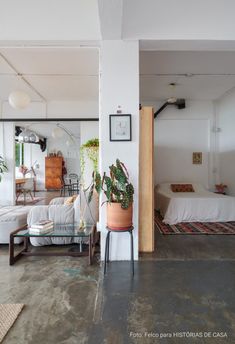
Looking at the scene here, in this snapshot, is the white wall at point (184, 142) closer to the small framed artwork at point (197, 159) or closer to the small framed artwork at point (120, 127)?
the small framed artwork at point (197, 159)

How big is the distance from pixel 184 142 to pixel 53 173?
7435 millimetres

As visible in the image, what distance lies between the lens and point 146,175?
3252mm

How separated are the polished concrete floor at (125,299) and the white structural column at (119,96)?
1.99 ft

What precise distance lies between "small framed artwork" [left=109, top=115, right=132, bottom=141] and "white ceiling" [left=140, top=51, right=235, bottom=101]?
1641mm

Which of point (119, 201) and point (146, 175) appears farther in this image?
point (146, 175)

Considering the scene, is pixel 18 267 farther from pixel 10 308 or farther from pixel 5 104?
pixel 5 104

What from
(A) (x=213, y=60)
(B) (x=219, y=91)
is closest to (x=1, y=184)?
(A) (x=213, y=60)

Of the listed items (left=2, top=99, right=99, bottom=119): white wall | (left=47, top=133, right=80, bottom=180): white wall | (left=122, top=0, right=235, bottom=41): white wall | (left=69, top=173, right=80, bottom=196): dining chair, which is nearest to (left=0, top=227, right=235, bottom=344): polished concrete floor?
(left=122, top=0, right=235, bottom=41): white wall

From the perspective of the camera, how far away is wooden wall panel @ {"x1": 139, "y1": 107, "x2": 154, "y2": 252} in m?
3.24

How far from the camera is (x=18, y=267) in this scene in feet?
9.45

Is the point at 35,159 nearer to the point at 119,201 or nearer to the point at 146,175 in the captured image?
the point at 146,175

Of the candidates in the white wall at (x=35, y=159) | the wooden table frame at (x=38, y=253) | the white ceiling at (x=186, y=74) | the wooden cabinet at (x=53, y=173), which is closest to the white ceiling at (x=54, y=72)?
the white ceiling at (x=186, y=74)

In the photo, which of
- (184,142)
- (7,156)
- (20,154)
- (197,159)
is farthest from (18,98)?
(20,154)

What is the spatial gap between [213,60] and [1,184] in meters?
5.87
